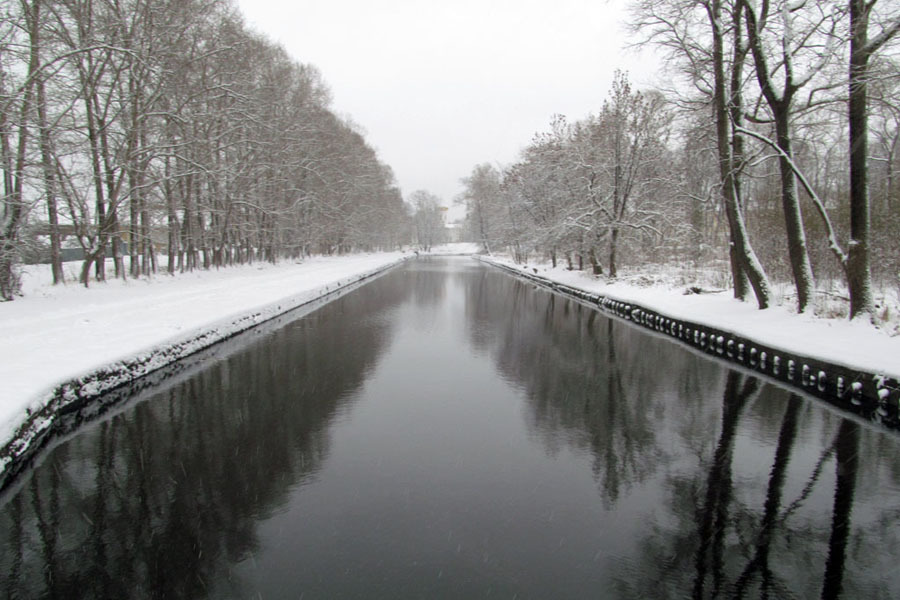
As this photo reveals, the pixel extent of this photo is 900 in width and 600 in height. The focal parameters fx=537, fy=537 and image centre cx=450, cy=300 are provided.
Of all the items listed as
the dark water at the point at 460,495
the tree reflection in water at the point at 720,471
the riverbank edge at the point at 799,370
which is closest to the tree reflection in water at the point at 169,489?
the dark water at the point at 460,495

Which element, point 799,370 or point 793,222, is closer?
point 799,370

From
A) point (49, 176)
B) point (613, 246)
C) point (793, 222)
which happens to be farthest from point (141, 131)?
point (793, 222)

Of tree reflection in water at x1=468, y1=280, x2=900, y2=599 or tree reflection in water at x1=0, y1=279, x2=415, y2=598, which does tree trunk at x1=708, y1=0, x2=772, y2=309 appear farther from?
tree reflection in water at x1=0, y1=279, x2=415, y2=598

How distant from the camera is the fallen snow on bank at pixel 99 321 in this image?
8148 mm

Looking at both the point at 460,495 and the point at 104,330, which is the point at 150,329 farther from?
the point at 460,495

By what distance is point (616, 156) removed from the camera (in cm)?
2973

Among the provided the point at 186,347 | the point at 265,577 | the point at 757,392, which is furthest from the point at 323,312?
the point at 265,577

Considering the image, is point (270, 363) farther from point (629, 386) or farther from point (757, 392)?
point (757, 392)

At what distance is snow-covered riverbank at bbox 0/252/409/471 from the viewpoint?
25.8 feet

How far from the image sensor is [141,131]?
2381cm

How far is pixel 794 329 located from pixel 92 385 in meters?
14.6

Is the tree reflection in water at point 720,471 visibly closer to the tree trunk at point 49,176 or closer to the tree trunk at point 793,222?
the tree trunk at point 793,222

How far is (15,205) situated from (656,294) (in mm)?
23584

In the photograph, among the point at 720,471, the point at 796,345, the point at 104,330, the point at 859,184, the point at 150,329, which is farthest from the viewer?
the point at 150,329
